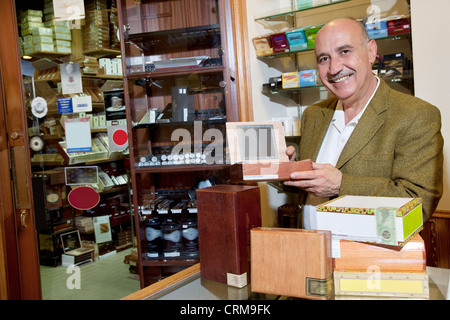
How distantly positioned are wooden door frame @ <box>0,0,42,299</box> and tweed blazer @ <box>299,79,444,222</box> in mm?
2162

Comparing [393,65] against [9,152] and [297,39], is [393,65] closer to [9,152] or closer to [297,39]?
[297,39]

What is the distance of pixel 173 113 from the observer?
2.85 meters

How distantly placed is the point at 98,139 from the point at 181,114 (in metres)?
0.63

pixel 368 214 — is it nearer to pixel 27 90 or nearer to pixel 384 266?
pixel 384 266

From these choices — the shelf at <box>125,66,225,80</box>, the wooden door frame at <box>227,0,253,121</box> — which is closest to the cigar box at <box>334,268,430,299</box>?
the wooden door frame at <box>227,0,253,121</box>

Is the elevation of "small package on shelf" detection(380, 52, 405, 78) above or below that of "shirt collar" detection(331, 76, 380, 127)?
above

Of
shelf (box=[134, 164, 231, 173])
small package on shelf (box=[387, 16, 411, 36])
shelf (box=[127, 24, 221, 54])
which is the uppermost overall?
shelf (box=[127, 24, 221, 54])

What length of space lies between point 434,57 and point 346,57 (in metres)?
1.02

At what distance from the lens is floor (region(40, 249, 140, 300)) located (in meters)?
2.89

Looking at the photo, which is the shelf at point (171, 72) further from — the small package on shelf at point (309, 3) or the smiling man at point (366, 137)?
the smiling man at point (366, 137)

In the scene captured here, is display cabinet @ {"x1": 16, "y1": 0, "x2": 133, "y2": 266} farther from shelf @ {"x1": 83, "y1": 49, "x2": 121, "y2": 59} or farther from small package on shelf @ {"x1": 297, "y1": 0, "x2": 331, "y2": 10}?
small package on shelf @ {"x1": 297, "y1": 0, "x2": 331, "y2": 10}

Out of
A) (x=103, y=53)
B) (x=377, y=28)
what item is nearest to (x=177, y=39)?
(x=103, y=53)

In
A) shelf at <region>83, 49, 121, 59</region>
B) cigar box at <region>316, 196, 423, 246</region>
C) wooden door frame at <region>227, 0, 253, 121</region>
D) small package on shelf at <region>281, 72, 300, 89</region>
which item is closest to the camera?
cigar box at <region>316, 196, 423, 246</region>

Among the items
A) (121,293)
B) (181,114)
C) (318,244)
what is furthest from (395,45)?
(121,293)
